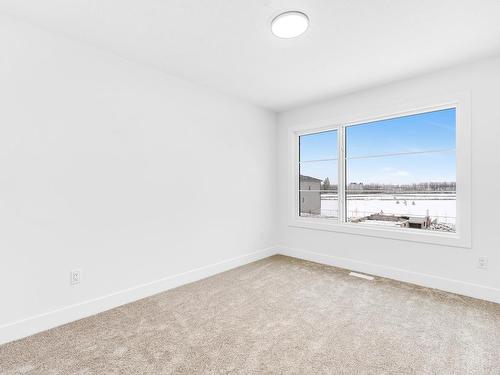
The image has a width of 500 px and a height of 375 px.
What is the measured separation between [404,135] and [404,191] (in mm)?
741

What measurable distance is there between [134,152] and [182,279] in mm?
1587

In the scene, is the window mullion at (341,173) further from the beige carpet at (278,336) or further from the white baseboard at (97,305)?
the white baseboard at (97,305)

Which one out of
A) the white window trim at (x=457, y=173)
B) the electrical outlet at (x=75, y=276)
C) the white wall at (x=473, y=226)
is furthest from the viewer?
the white window trim at (x=457, y=173)

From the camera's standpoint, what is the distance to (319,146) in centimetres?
420

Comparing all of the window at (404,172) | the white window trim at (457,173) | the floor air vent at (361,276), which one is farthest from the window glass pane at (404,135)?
the floor air vent at (361,276)

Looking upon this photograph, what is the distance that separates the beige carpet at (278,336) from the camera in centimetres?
170

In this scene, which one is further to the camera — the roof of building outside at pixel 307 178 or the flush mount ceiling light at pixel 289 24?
the roof of building outside at pixel 307 178

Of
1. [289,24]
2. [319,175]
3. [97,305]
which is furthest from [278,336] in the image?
[319,175]

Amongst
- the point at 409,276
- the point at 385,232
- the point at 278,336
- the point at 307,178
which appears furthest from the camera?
the point at 307,178

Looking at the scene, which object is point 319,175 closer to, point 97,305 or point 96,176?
point 96,176

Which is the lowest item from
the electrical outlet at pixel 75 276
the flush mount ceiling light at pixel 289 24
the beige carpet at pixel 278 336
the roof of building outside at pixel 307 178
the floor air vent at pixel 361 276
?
the beige carpet at pixel 278 336

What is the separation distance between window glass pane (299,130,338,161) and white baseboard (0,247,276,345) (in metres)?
2.19

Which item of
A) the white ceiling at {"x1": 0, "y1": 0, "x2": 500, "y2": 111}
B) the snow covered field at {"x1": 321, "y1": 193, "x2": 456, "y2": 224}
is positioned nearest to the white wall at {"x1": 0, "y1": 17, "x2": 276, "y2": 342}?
the white ceiling at {"x1": 0, "y1": 0, "x2": 500, "y2": 111}

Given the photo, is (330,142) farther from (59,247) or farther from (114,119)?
(59,247)
